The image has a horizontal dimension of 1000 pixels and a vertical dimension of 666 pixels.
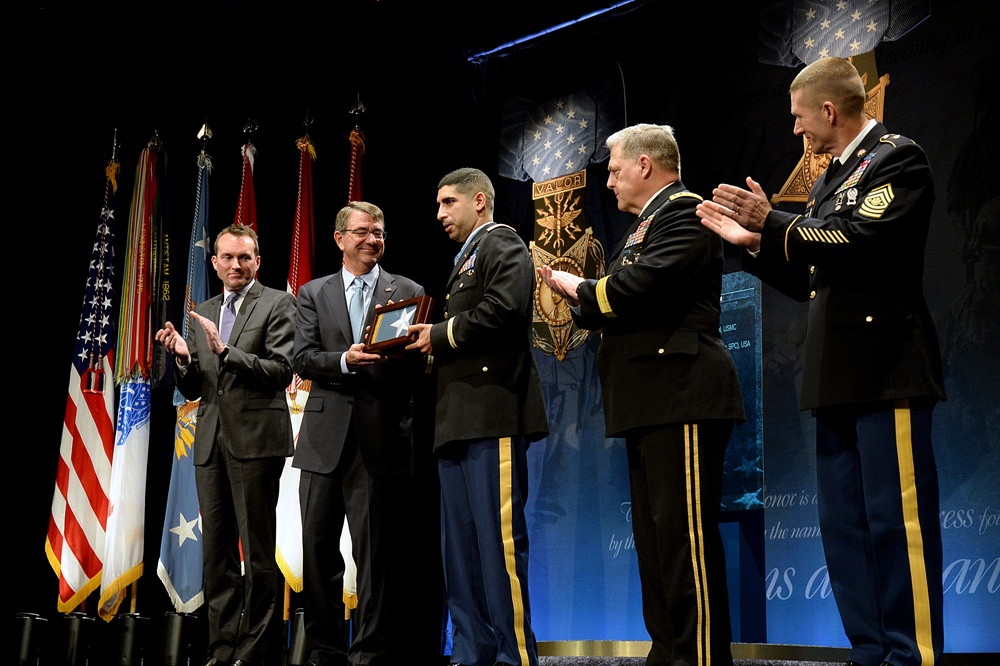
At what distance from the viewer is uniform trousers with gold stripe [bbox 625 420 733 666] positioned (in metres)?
2.76

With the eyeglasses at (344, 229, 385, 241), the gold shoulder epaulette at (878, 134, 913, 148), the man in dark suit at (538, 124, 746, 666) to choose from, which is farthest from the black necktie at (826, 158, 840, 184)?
the eyeglasses at (344, 229, 385, 241)

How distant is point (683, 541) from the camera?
111 inches

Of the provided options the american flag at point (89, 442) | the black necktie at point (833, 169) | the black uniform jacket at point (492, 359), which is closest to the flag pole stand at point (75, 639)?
the american flag at point (89, 442)

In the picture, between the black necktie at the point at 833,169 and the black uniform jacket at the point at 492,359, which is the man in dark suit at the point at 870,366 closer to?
the black necktie at the point at 833,169

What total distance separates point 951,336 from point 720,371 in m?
1.64

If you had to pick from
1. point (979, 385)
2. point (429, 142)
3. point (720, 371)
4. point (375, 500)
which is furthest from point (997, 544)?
point (429, 142)

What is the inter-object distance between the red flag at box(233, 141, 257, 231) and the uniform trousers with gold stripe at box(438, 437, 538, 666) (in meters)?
3.14

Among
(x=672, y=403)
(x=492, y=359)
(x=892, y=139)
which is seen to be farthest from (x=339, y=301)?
(x=892, y=139)

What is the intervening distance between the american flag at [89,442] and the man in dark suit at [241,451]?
167 cm

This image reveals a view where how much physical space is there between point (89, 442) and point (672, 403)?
4.10 m

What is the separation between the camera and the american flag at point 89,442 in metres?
5.54

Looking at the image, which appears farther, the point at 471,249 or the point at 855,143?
the point at 471,249

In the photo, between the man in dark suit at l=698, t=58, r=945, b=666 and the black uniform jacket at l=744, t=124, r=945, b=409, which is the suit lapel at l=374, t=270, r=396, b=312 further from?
the black uniform jacket at l=744, t=124, r=945, b=409

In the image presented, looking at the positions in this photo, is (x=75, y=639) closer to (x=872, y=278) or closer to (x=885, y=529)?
(x=885, y=529)
